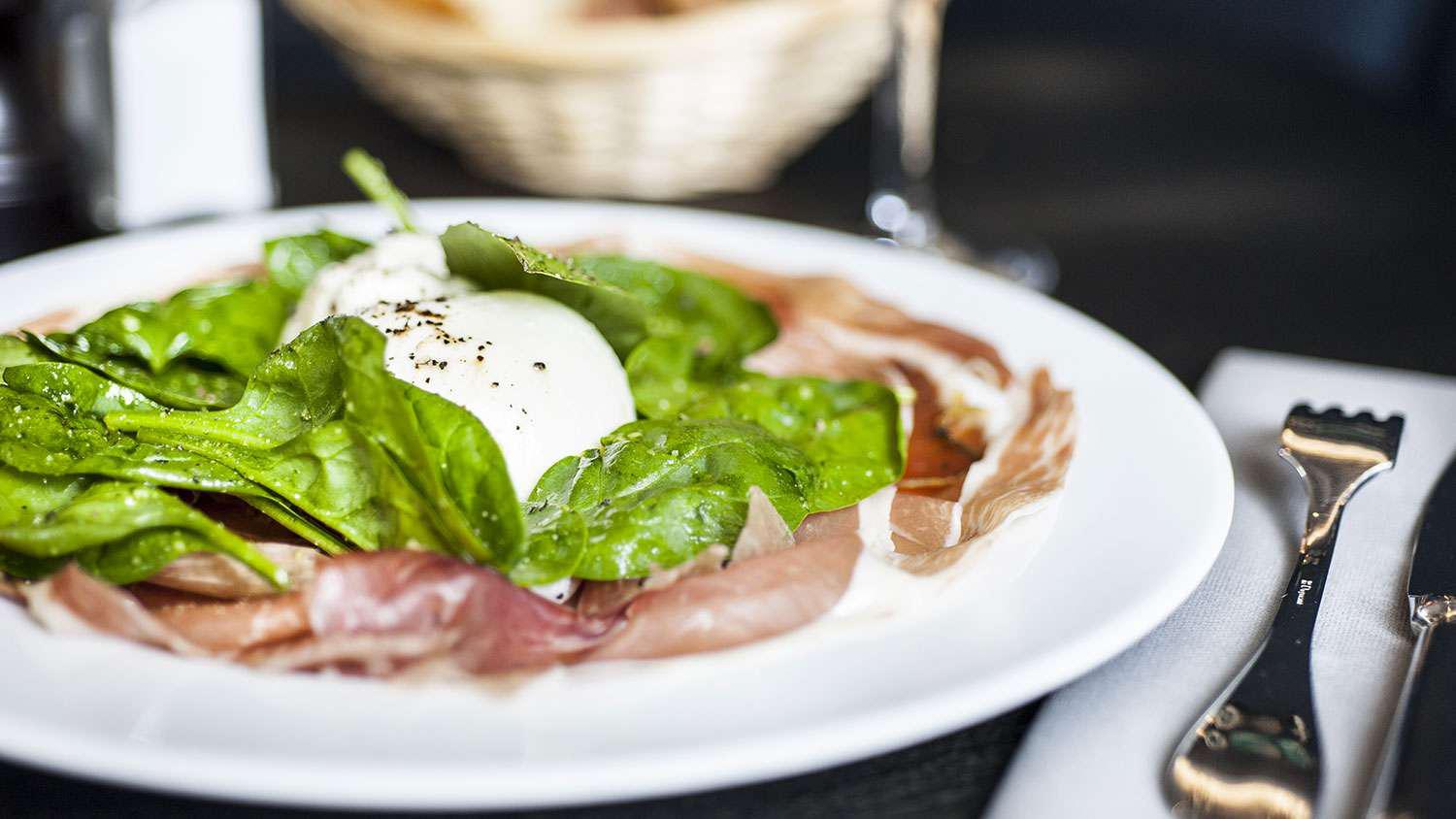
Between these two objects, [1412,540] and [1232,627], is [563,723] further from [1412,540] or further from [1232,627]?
[1412,540]

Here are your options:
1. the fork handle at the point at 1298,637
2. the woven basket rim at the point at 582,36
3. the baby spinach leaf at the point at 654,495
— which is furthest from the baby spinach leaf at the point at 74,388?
the woven basket rim at the point at 582,36

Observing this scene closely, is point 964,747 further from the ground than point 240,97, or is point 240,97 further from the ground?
point 240,97

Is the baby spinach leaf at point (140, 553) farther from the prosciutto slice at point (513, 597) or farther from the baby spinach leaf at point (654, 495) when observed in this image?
the baby spinach leaf at point (654, 495)

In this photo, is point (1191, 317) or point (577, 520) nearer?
point (577, 520)

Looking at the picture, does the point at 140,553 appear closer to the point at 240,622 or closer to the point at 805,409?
the point at 240,622

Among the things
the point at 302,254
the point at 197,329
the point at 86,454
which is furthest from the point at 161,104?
the point at 86,454

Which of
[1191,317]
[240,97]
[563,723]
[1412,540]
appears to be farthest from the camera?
[240,97]

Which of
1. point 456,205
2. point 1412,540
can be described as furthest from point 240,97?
point 1412,540

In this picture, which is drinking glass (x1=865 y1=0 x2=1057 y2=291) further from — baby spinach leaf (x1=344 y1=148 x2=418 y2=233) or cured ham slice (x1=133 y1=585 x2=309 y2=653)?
cured ham slice (x1=133 y1=585 x2=309 y2=653)
